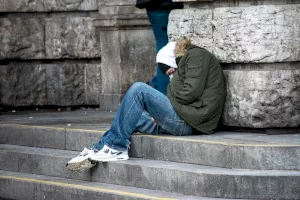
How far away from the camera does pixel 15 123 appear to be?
→ 11.6m

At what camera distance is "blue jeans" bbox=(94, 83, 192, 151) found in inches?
370

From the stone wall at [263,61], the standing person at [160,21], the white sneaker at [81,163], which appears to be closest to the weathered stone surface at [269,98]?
the stone wall at [263,61]

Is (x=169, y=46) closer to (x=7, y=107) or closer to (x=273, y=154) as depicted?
(x=273, y=154)

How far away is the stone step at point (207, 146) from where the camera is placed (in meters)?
8.52

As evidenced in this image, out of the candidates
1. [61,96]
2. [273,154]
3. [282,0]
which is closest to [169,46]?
[282,0]

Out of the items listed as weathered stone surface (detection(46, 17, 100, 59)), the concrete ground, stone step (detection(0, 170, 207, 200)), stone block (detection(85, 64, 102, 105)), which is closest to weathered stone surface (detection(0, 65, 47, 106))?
the concrete ground

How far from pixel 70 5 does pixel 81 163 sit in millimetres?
4377

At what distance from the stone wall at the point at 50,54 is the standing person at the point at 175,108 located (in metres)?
3.68

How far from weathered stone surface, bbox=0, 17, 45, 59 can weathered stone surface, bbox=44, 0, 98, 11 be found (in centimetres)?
22

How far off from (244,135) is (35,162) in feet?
6.93

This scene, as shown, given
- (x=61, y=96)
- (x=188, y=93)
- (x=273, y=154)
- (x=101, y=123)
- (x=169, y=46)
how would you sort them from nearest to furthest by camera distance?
1. (x=273, y=154)
2. (x=188, y=93)
3. (x=169, y=46)
4. (x=101, y=123)
5. (x=61, y=96)

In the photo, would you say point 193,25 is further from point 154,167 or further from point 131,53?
point 131,53

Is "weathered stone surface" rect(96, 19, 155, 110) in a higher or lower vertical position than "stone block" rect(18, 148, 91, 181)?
higher

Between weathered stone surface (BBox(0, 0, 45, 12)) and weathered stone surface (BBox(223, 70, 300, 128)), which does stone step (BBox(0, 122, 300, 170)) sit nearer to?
weathered stone surface (BBox(223, 70, 300, 128))
